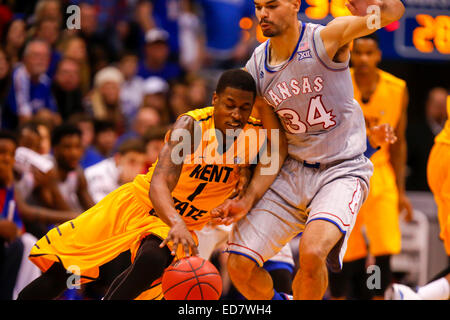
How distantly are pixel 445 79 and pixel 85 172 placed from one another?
6.64 metres

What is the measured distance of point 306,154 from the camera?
4984mm

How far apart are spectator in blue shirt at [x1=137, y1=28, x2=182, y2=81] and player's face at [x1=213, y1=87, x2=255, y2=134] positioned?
236 inches

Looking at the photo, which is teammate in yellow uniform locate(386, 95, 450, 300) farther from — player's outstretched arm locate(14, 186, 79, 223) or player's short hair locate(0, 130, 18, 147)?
player's short hair locate(0, 130, 18, 147)

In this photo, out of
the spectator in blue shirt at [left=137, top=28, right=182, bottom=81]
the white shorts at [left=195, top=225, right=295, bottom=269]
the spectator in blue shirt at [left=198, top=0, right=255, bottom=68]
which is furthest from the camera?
the spectator in blue shirt at [left=198, top=0, right=255, bottom=68]

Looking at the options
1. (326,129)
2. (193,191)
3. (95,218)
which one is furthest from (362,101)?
(95,218)

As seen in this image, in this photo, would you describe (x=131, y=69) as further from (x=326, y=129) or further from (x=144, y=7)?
(x=326, y=129)

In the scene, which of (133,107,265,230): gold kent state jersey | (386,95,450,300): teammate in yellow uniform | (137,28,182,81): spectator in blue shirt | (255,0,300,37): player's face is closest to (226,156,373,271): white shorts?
(133,107,265,230): gold kent state jersey

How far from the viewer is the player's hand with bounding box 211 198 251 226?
481 cm

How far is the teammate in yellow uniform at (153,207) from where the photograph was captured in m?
4.69

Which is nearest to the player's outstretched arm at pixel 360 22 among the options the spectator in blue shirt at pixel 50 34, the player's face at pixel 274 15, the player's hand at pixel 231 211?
the player's face at pixel 274 15

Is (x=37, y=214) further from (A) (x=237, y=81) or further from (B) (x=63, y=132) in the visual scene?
(A) (x=237, y=81)

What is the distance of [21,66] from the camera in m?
8.74

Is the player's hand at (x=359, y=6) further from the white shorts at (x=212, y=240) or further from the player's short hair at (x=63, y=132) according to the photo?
the player's short hair at (x=63, y=132)
